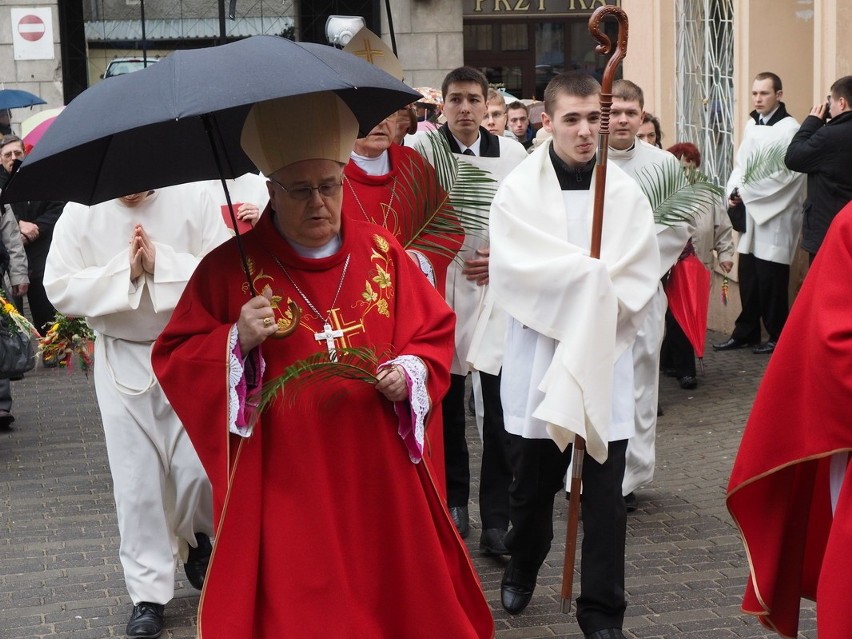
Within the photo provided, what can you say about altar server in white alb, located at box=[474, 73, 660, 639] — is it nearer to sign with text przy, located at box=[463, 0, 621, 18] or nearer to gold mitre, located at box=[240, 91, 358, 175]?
gold mitre, located at box=[240, 91, 358, 175]

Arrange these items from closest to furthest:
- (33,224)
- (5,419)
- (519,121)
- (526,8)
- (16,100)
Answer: (5,419)
(33,224)
(519,121)
(16,100)
(526,8)

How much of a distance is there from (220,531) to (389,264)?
0.97 metres

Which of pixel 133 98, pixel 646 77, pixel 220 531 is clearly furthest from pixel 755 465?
pixel 646 77

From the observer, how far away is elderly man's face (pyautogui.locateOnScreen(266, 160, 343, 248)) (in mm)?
4219

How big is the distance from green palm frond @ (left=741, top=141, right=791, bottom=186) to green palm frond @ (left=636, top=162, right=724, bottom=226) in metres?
4.29

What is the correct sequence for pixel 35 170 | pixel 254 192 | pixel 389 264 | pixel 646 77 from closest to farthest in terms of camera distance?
1. pixel 35 170
2. pixel 389 264
3. pixel 254 192
4. pixel 646 77

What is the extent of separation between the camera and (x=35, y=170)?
4.14m

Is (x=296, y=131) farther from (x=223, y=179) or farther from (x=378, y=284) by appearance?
(x=378, y=284)

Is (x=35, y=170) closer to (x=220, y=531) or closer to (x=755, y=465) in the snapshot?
(x=220, y=531)

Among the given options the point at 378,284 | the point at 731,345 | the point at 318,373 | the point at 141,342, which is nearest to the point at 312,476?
the point at 318,373

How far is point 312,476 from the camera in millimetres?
4211

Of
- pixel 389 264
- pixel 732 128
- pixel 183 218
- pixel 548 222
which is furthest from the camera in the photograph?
pixel 732 128

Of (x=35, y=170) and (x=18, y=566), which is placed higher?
(x=35, y=170)

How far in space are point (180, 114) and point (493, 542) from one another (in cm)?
359
